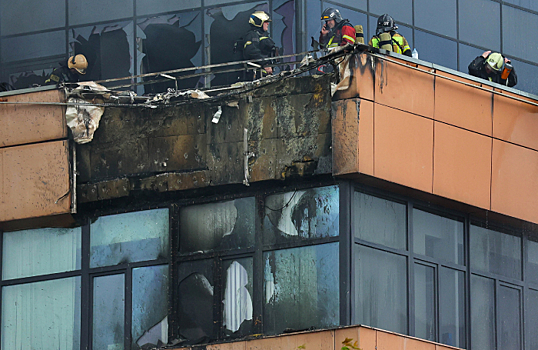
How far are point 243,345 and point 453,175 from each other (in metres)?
4.26

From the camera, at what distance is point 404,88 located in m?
19.2

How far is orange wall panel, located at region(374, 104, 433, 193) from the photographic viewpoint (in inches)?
737

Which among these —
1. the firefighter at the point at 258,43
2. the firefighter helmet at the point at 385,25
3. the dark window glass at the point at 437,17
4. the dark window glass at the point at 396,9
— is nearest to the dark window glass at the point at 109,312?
the firefighter at the point at 258,43

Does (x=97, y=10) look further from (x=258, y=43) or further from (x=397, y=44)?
(x=397, y=44)

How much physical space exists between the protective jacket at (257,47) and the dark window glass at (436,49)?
374cm

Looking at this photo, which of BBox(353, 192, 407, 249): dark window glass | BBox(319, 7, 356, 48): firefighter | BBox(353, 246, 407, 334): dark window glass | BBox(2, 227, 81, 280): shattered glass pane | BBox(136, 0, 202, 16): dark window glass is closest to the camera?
BBox(353, 246, 407, 334): dark window glass

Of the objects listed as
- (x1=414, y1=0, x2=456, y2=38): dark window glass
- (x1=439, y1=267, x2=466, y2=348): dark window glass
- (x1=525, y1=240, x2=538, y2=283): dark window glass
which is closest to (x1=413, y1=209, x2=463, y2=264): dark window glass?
(x1=439, y1=267, x2=466, y2=348): dark window glass

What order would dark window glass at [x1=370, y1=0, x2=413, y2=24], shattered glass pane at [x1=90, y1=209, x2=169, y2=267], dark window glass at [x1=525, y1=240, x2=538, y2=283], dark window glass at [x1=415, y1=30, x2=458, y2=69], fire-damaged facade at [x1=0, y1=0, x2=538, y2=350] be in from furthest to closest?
dark window glass at [x1=415, y1=30, x2=458, y2=69], dark window glass at [x1=370, y1=0, x2=413, y2=24], dark window glass at [x1=525, y1=240, x2=538, y2=283], shattered glass pane at [x1=90, y1=209, x2=169, y2=267], fire-damaged facade at [x1=0, y1=0, x2=538, y2=350]

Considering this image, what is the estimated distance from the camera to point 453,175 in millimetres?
19609

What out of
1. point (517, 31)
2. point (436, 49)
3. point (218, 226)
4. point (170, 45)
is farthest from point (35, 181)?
point (517, 31)

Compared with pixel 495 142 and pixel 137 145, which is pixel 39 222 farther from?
pixel 495 142

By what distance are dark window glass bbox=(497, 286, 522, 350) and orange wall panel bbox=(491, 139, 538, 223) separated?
1.29 meters

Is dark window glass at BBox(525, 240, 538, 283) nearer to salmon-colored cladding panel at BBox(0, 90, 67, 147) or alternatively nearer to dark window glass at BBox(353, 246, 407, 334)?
dark window glass at BBox(353, 246, 407, 334)

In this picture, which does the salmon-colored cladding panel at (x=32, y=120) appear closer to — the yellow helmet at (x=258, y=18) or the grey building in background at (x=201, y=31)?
the grey building in background at (x=201, y=31)
